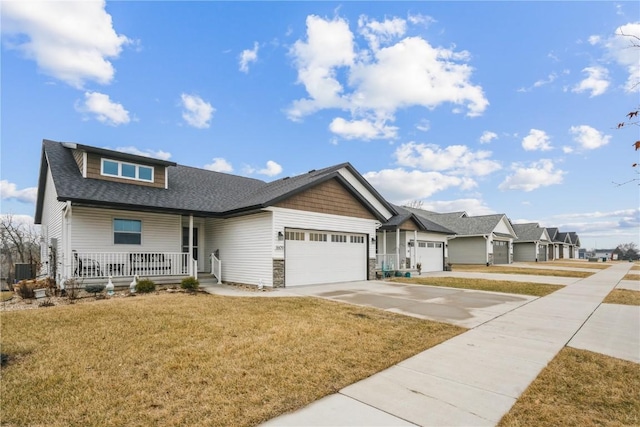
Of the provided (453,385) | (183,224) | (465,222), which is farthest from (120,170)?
(465,222)

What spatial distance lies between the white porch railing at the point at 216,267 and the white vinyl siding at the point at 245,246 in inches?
11.3

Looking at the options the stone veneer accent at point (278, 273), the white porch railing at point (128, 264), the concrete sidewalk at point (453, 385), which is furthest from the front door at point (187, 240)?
the concrete sidewalk at point (453, 385)

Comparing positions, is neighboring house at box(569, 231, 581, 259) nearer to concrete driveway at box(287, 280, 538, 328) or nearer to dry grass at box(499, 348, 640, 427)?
concrete driveway at box(287, 280, 538, 328)

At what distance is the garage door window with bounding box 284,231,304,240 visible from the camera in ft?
46.9

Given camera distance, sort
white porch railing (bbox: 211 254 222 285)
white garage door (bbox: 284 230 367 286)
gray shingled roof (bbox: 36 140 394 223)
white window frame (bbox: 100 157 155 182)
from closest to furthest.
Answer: gray shingled roof (bbox: 36 140 394 223)
white window frame (bbox: 100 157 155 182)
white garage door (bbox: 284 230 367 286)
white porch railing (bbox: 211 254 222 285)

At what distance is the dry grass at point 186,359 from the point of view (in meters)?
3.58

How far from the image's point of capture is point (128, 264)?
12875 millimetres

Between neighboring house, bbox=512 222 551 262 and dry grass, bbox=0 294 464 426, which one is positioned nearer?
dry grass, bbox=0 294 464 426

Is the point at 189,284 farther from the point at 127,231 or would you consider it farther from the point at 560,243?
the point at 560,243

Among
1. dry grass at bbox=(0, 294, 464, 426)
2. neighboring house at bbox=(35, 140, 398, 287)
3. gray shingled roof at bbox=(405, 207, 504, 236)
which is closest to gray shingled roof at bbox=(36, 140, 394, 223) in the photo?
neighboring house at bbox=(35, 140, 398, 287)

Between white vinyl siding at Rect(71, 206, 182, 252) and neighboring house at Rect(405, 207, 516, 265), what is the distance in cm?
2372

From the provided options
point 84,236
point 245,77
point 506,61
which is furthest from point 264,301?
point 506,61

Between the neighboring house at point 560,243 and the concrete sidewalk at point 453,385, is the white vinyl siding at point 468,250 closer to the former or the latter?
the neighboring house at point 560,243

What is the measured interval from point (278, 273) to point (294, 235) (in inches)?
74.6
